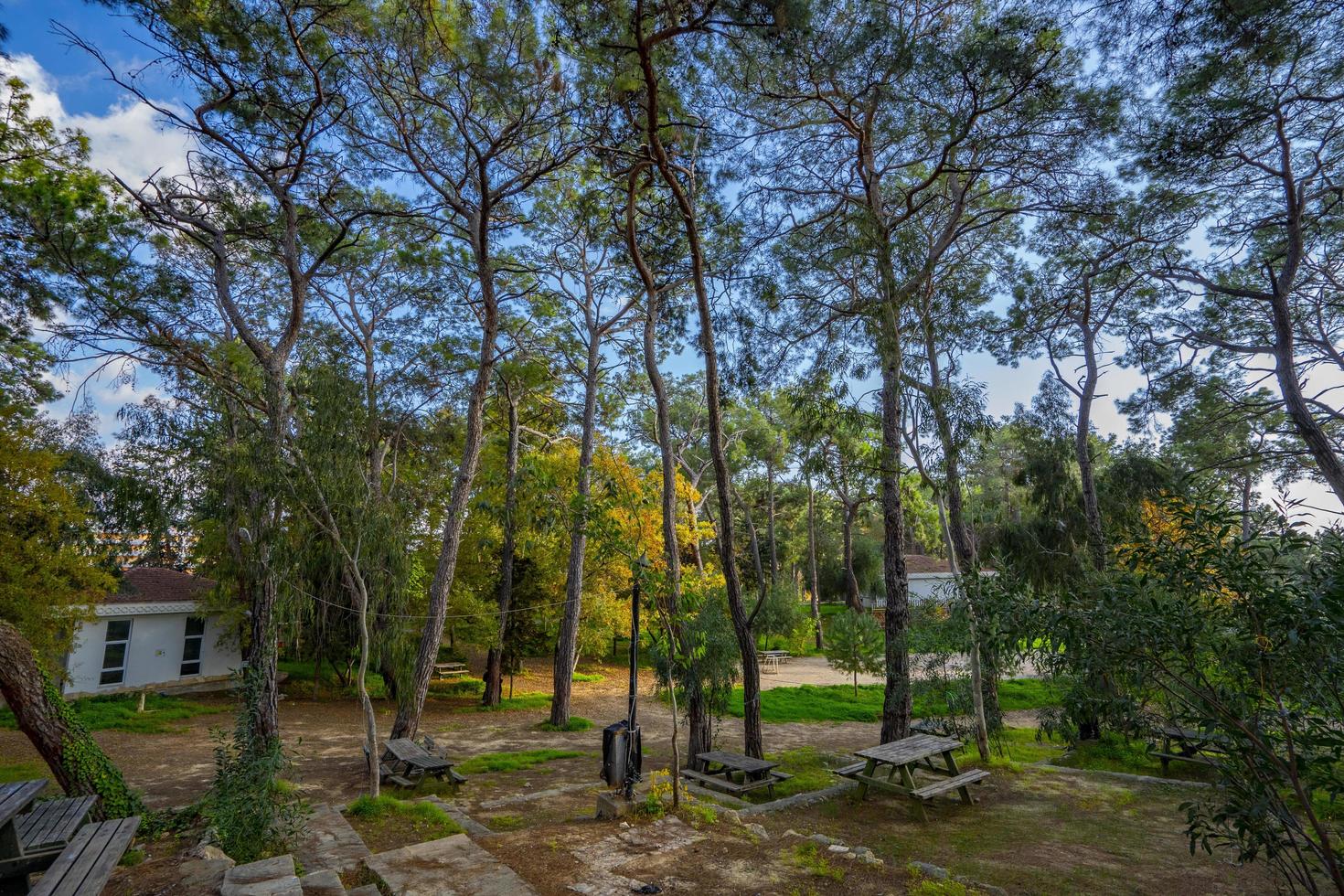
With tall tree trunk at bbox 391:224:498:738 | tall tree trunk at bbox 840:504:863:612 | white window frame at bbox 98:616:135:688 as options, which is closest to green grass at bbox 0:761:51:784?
tall tree trunk at bbox 391:224:498:738

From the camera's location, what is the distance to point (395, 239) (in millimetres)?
14484

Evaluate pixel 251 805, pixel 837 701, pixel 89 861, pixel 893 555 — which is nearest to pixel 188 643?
pixel 251 805

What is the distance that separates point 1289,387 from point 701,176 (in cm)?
943

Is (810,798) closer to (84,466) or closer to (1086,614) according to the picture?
(1086,614)

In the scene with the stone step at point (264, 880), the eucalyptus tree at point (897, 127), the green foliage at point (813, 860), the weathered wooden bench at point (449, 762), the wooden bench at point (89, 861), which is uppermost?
the eucalyptus tree at point (897, 127)

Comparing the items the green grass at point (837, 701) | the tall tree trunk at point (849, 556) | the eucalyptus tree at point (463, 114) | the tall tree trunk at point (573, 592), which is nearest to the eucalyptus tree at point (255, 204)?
the eucalyptus tree at point (463, 114)

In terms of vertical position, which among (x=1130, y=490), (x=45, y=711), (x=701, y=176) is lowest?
(x=45, y=711)

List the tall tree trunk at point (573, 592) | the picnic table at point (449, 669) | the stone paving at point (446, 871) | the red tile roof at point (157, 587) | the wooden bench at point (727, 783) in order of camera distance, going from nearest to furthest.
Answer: the stone paving at point (446, 871), the wooden bench at point (727, 783), the tall tree trunk at point (573, 592), the red tile roof at point (157, 587), the picnic table at point (449, 669)

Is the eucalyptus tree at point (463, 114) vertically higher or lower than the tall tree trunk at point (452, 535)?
higher

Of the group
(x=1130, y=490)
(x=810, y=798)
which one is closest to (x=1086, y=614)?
(x=810, y=798)

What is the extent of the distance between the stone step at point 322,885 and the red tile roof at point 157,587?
16.6 meters

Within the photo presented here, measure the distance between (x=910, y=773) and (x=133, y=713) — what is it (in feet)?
53.9

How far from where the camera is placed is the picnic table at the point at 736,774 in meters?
8.23

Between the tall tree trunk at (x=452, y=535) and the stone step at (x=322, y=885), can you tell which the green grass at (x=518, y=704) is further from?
the stone step at (x=322, y=885)
